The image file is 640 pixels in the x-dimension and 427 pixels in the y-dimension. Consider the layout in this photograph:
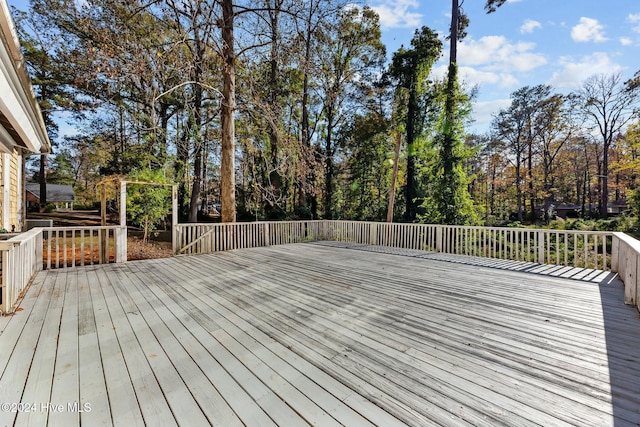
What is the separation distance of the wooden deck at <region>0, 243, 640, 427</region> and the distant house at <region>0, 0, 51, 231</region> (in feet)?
7.50

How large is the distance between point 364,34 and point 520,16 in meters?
6.41

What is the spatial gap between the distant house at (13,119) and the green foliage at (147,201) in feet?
7.43

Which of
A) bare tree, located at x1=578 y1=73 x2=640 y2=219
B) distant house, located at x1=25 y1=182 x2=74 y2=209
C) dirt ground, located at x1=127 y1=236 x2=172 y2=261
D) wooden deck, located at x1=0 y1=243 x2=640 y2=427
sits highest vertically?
bare tree, located at x1=578 y1=73 x2=640 y2=219

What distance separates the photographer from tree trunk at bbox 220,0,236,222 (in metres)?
7.03

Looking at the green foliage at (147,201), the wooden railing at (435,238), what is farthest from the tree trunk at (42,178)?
the wooden railing at (435,238)

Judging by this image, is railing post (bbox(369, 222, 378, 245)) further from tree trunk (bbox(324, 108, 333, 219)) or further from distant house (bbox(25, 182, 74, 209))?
distant house (bbox(25, 182, 74, 209))

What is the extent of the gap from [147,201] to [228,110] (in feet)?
13.9

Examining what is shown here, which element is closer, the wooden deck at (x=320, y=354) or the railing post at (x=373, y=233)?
the wooden deck at (x=320, y=354)

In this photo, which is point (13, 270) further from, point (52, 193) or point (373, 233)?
point (52, 193)

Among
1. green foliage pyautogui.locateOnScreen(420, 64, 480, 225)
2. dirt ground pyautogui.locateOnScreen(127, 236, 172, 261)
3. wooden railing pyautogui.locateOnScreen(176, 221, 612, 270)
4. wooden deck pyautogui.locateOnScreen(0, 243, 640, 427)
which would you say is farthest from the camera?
green foliage pyautogui.locateOnScreen(420, 64, 480, 225)

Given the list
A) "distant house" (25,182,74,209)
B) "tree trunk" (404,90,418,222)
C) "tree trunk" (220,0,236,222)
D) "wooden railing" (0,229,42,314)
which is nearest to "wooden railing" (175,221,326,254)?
"tree trunk" (220,0,236,222)

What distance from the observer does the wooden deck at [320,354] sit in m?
1.43

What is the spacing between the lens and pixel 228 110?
741 cm

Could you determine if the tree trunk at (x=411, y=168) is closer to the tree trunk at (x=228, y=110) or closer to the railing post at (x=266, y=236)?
the railing post at (x=266, y=236)
